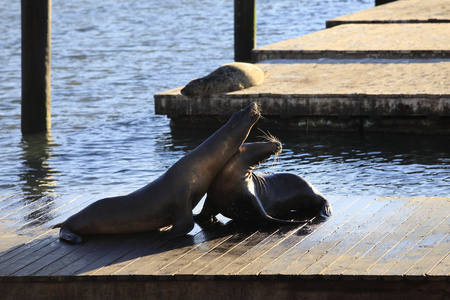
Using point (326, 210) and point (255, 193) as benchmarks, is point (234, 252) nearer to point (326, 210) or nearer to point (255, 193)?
point (255, 193)

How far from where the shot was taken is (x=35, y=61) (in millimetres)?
10328

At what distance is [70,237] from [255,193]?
118 centimetres

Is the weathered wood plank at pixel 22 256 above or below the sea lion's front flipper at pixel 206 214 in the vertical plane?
below

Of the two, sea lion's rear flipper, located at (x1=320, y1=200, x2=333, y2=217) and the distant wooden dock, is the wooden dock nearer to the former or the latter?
sea lion's rear flipper, located at (x1=320, y1=200, x2=333, y2=217)

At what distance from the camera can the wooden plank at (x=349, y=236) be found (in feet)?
15.1

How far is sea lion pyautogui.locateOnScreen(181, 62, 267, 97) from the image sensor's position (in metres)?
10.3

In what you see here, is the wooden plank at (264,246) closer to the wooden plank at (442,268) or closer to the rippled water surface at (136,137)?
the wooden plank at (442,268)

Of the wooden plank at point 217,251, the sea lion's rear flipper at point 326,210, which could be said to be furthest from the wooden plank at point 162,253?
the sea lion's rear flipper at point 326,210

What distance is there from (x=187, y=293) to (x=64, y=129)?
7.14m

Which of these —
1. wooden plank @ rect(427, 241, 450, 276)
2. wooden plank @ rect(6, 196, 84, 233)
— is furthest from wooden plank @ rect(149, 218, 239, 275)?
wooden plank @ rect(427, 241, 450, 276)

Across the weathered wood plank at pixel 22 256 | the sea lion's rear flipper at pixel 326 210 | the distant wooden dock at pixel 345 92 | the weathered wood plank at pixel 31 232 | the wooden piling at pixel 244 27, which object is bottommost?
the weathered wood plank at pixel 22 256

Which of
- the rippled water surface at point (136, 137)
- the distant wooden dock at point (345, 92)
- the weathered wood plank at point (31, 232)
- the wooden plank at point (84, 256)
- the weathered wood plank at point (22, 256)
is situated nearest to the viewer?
the wooden plank at point (84, 256)

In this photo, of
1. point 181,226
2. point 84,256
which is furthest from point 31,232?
point 181,226

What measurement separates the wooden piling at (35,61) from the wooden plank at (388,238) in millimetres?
5774
